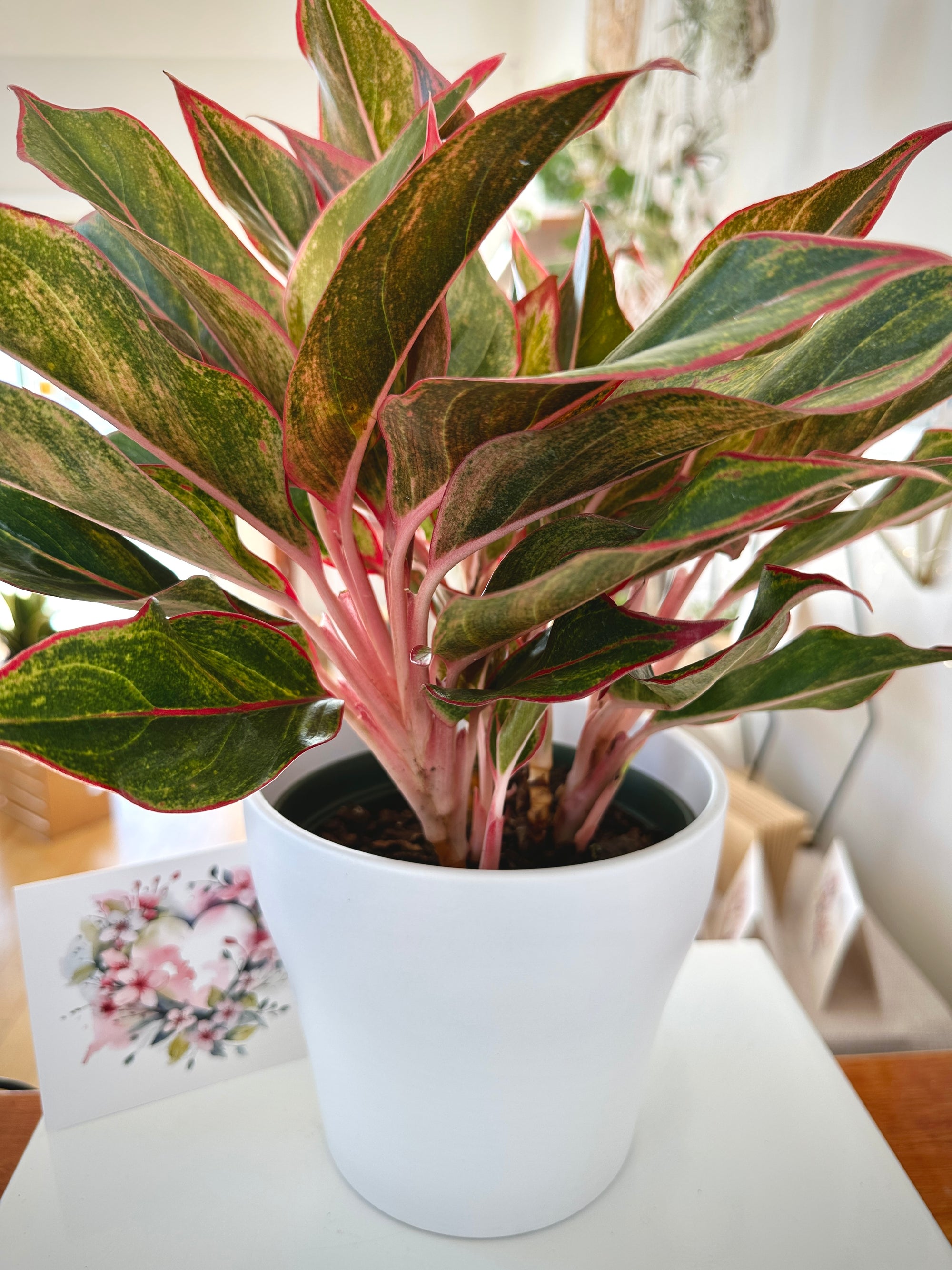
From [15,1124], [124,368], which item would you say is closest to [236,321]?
[124,368]

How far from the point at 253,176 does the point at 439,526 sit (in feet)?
0.65

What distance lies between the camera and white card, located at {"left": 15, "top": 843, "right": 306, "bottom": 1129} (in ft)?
1.42

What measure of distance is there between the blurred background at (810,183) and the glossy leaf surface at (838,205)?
17 centimetres

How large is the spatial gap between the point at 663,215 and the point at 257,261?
158cm

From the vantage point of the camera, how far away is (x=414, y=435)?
23 cm

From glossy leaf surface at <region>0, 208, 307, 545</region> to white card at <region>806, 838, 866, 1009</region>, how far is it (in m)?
0.74

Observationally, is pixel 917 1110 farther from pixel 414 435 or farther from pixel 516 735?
pixel 414 435

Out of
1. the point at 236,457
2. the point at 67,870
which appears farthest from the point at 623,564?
the point at 67,870

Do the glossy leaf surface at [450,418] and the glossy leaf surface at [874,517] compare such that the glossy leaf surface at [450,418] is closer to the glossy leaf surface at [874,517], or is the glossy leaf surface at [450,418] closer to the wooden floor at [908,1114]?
the glossy leaf surface at [874,517]

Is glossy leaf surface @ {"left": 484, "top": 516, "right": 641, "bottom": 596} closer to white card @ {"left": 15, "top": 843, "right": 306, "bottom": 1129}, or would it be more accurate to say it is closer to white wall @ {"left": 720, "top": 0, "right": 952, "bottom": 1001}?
white card @ {"left": 15, "top": 843, "right": 306, "bottom": 1129}

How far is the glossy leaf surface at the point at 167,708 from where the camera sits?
236mm

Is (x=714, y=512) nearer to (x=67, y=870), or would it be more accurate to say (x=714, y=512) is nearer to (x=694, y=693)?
(x=694, y=693)

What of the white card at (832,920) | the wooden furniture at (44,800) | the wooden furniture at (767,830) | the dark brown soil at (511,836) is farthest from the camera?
the wooden furniture at (44,800)

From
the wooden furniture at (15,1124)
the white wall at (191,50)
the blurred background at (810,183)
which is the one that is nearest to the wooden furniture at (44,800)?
the blurred background at (810,183)
